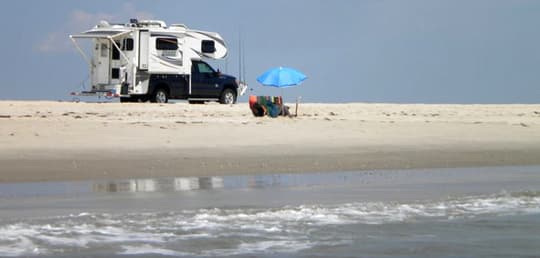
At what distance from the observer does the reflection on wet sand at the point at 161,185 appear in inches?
420

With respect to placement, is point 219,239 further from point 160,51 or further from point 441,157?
point 160,51

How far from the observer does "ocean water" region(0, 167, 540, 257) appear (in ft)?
24.7

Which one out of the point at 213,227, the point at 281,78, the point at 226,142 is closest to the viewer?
the point at 213,227

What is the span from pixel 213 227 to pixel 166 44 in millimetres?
19566

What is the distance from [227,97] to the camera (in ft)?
92.3

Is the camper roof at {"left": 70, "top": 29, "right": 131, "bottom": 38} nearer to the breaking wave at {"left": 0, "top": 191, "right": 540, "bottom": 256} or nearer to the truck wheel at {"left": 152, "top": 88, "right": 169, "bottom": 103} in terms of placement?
the truck wheel at {"left": 152, "top": 88, "right": 169, "bottom": 103}

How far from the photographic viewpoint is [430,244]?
25.8 ft

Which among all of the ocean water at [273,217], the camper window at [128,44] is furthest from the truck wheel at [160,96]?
the ocean water at [273,217]

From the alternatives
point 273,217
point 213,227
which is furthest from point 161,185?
point 213,227

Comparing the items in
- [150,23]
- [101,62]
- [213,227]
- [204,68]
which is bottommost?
[213,227]

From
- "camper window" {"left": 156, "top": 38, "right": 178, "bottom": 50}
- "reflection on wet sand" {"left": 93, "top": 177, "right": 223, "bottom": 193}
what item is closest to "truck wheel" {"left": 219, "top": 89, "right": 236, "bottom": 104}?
"camper window" {"left": 156, "top": 38, "right": 178, "bottom": 50}

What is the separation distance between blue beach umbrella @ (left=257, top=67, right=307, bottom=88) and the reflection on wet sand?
11.7 m

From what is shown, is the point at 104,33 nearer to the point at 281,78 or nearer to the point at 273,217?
the point at 281,78

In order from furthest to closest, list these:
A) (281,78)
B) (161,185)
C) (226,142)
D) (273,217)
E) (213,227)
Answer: (281,78)
(226,142)
(161,185)
(273,217)
(213,227)
